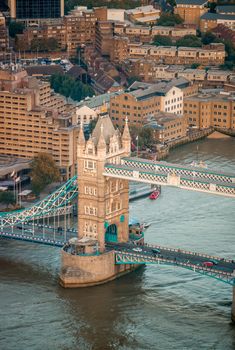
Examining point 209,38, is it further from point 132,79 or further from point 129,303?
point 129,303

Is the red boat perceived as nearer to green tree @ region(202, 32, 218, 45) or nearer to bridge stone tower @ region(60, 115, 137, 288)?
bridge stone tower @ region(60, 115, 137, 288)

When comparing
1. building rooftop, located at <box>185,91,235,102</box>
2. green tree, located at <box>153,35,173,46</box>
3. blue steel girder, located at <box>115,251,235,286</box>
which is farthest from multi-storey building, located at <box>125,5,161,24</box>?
blue steel girder, located at <box>115,251,235,286</box>

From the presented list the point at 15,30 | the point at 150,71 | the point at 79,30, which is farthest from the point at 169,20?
the point at 150,71

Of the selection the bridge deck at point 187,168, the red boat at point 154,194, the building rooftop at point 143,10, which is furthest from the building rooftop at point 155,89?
the bridge deck at point 187,168

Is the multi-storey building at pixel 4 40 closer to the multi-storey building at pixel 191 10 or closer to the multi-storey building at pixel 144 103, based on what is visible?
the multi-storey building at pixel 144 103

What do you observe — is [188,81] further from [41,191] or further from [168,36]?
[41,191]

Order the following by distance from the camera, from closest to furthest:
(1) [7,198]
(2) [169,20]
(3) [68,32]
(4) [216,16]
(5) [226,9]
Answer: (1) [7,198] → (3) [68,32] → (4) [216,16] → (2) [169,20] → (5) [226,9]

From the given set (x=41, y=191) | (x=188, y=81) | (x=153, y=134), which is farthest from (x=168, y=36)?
(x=41, y=191)
